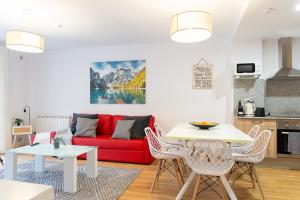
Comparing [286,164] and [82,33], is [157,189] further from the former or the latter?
[82,33]

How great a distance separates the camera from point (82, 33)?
429cm

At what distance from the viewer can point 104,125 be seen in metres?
4.98

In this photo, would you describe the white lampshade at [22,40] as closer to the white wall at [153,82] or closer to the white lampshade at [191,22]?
the white lampshade at [191,22]

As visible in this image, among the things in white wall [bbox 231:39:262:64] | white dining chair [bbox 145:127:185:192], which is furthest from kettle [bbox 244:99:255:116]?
white dining chair [bbox 145:127:185:192]

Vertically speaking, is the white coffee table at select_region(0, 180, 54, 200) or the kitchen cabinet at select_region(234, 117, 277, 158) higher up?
the white coffee table at select_region(0, 180, 54, 200)

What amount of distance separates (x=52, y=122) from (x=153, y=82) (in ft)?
9.02

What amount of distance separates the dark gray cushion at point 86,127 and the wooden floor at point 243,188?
5.02 ft

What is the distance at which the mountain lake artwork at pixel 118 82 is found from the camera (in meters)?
5.11

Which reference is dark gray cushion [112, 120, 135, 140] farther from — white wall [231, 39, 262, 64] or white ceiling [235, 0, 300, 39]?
white ceiling [235, 0, 300, 39]

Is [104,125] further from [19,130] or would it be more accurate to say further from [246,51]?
[246,51]

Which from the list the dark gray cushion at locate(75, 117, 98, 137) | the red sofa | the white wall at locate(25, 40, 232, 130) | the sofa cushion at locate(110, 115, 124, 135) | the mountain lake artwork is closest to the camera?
the red sofa

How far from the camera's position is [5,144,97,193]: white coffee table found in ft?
9.47

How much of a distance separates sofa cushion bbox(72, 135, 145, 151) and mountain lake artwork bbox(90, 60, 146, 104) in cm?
115

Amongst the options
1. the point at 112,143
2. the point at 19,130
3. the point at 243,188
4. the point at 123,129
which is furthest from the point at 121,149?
the point at 19,130
